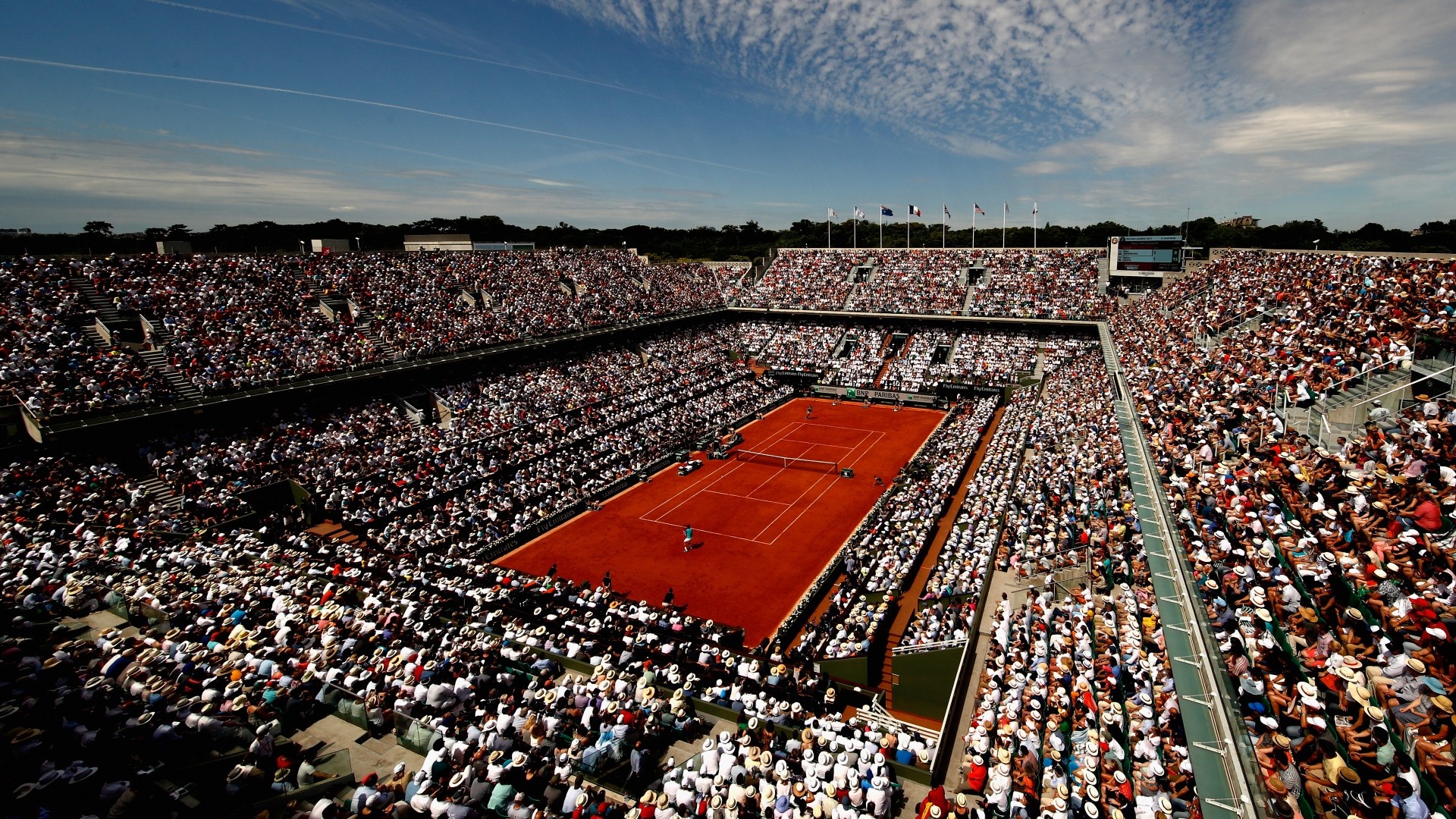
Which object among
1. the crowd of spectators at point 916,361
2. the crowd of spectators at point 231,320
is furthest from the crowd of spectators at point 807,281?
the crowd of spectators at point 231,320

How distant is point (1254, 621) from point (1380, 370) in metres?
8.88

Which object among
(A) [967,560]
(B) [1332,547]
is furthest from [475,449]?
(B) [1332,547]

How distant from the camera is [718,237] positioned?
10975 centimetres

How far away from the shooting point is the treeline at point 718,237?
130 feet

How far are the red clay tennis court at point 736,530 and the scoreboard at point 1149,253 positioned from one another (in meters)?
25.6

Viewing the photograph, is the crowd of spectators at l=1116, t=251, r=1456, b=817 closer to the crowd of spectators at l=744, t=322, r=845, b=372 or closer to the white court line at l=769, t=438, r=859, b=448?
the white court line at l=769, t=438, r=859, b=448

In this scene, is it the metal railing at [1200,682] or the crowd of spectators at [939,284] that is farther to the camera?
the crowd of spectators at [939,284]

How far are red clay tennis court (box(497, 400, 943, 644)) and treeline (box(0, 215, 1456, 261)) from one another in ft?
101

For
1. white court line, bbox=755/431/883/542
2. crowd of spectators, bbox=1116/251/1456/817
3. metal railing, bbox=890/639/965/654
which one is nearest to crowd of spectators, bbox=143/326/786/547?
white court line, bbox=755/431/883/542

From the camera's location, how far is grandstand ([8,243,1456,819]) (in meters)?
8.72

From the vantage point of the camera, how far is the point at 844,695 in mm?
14742

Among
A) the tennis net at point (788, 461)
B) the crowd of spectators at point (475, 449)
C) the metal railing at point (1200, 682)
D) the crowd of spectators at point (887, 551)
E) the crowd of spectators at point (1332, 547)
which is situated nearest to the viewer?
the crowd of spectators at point (1332, 547)

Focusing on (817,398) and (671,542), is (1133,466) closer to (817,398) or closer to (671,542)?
(671,542)

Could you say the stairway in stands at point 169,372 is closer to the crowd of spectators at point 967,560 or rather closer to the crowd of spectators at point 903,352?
the crowd of spectators at point 967,560
